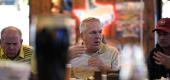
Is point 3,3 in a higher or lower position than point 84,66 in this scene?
higher

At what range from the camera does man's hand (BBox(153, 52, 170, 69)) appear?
338cm

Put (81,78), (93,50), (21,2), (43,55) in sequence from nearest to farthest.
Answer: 1. (43,55)
2. (81,78)
3. (93,50)
4. (21,2)

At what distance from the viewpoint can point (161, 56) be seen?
11.4ft

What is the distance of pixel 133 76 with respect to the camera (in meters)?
1.09

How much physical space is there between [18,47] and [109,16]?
192 cm

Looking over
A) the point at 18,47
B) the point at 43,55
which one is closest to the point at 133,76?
the point at 43,55

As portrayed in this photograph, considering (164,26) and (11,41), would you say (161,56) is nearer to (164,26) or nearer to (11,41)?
(164,26)

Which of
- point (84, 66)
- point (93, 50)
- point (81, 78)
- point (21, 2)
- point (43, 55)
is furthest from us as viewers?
point (21, 2)

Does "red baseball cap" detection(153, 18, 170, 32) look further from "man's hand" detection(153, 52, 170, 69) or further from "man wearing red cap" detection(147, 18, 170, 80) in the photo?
"man's hand" detection(153, 52, 170, 69)

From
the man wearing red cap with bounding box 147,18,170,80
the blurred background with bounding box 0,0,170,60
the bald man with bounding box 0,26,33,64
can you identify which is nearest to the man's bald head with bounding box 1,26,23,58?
the bald man with bounding box 0,26,33,64

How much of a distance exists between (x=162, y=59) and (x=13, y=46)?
1.47m

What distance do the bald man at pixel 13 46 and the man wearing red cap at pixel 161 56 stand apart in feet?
3.92

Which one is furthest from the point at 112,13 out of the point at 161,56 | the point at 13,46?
the point at 161,56

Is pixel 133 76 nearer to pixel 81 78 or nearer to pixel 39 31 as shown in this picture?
pixel 39 31
